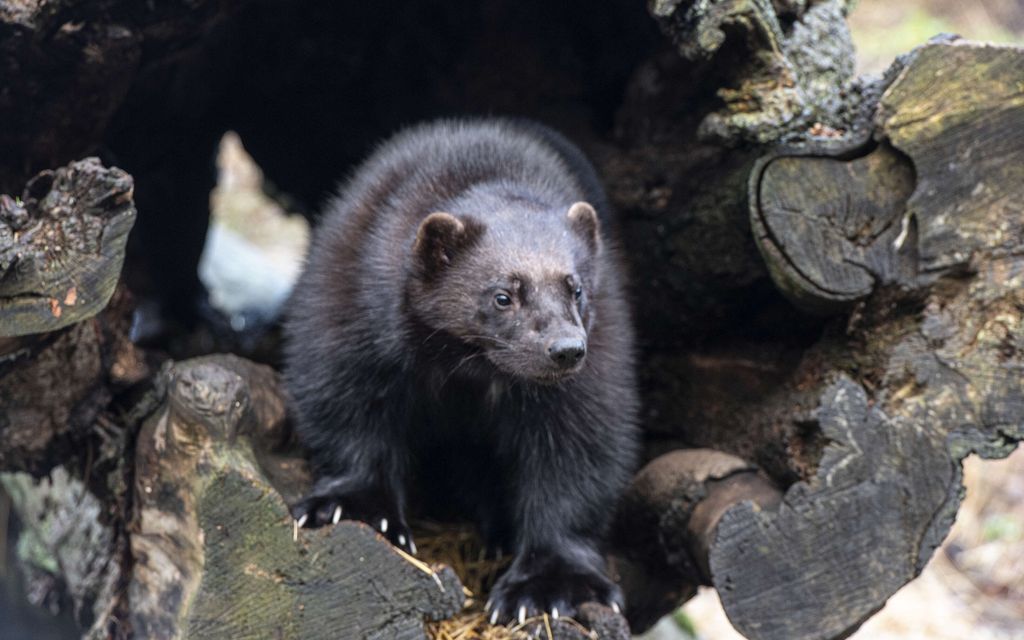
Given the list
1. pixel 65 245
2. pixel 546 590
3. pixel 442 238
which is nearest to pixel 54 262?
pixel 65 245

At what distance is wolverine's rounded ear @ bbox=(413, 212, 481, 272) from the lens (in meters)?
3.42

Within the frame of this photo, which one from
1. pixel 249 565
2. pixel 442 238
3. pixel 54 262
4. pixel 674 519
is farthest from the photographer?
pixel 674 519

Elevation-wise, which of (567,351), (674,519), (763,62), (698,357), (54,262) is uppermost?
(763,62)

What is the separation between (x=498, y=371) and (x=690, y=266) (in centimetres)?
108

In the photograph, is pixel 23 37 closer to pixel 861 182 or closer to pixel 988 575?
pixel 861 182

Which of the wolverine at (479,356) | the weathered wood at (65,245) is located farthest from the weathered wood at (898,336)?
the weathered wood at (65,245)

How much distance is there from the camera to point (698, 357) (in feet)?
14.5

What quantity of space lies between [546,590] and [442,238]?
3.63 ft

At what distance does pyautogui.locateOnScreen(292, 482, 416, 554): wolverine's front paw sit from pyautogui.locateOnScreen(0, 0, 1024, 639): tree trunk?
13 centimetres

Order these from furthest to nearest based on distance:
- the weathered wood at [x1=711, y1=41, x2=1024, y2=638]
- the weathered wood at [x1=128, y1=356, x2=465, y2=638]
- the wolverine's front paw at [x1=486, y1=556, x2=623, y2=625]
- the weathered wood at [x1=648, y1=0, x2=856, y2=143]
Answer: the weathered wood at [x1=648, y1=0, x2=856, y2=143] → the wolverine's front paw at [x1=486, y1=556, x2=623, y2=625] → the weathered wood at [x1=711, y1=41, x2=1024, y2=638] → the weathered wood at [x1=128, y1=356, x2=465, y2=638]

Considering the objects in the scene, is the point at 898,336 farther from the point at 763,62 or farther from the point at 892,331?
the point at 763,62

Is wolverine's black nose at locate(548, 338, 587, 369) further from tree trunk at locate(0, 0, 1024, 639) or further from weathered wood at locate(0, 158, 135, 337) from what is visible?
weathered wood at locate(0, 158, 135, 337)

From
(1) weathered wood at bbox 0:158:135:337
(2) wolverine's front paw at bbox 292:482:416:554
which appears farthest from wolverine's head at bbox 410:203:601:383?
(1) weathered wood at bbox 0:158:135:337

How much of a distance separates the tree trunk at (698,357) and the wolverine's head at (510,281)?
1.92 feet
